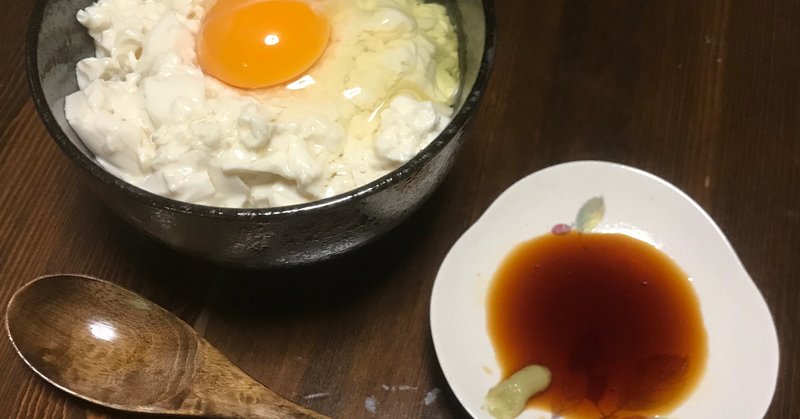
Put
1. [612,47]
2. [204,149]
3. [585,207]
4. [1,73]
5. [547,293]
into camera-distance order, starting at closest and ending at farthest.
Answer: [204,149], [547,293], [585,207], [1,73], [612,47]

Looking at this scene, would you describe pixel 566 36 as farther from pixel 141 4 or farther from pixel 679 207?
pixel 141 4

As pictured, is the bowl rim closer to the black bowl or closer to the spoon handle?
the black bowl

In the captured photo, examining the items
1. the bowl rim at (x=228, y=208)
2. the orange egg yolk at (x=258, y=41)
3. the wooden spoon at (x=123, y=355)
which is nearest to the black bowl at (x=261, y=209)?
the bowl rim at (x=228, y=208)

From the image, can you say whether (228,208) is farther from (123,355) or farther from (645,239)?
(645,239)

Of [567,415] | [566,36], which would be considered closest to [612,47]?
[566,36]

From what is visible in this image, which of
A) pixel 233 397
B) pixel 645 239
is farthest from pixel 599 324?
pixel 233 397

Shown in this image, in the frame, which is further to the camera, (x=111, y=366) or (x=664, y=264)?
(x=664, y=264)

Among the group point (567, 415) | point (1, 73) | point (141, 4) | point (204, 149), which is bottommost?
point (567, 415)
